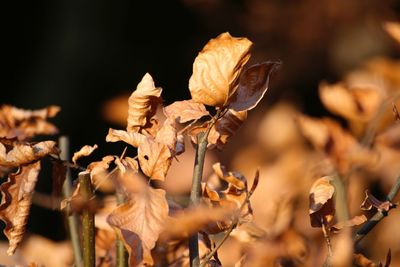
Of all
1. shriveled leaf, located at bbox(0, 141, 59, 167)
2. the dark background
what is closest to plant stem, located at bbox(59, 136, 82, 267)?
shriveled leaf, located at bbox(0, 141, 59, 167)

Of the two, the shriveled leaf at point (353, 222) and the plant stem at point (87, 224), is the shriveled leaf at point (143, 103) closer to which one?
the plant stem at point (87, 224)

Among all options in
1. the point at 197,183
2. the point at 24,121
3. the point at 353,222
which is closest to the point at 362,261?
the point at 353,222

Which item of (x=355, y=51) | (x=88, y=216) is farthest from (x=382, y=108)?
(x=355, y=51)

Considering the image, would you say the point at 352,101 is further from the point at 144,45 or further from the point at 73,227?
the point at 144,45

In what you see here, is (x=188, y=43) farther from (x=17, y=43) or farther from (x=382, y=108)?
(x=382, y=108)

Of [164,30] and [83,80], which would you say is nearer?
[83,80]

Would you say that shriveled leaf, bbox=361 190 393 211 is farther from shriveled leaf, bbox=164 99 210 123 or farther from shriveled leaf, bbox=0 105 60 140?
shriveled leaf, bbox=0 105 60 140

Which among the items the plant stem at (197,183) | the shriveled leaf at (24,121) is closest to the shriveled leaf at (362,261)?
the plant stem at (197,183)
